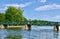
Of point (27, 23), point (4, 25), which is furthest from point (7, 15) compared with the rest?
point (27, 23)

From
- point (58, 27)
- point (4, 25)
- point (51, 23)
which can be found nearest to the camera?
point (58, 27)

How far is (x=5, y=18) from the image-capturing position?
505 ft

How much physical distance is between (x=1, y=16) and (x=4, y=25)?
141 ft

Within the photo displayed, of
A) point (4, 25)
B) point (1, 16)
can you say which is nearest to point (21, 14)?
point (1, 16)

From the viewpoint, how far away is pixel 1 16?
15988 centimetres

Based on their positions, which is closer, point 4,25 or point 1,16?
point 4,25

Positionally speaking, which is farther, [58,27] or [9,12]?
[9,12]

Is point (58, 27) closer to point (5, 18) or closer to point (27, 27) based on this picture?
point (27, 27)

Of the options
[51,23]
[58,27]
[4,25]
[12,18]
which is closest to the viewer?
[58,27]

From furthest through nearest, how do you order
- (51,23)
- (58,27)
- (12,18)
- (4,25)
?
1. (12,18)
2. (4,25)
3. (51,23)
4. (58,27)

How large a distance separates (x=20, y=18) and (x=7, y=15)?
291 inches

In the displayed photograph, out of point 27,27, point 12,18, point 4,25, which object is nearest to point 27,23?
point 27,27

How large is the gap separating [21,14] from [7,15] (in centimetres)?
794

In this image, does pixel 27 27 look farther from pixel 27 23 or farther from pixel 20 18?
pixel 20 18
